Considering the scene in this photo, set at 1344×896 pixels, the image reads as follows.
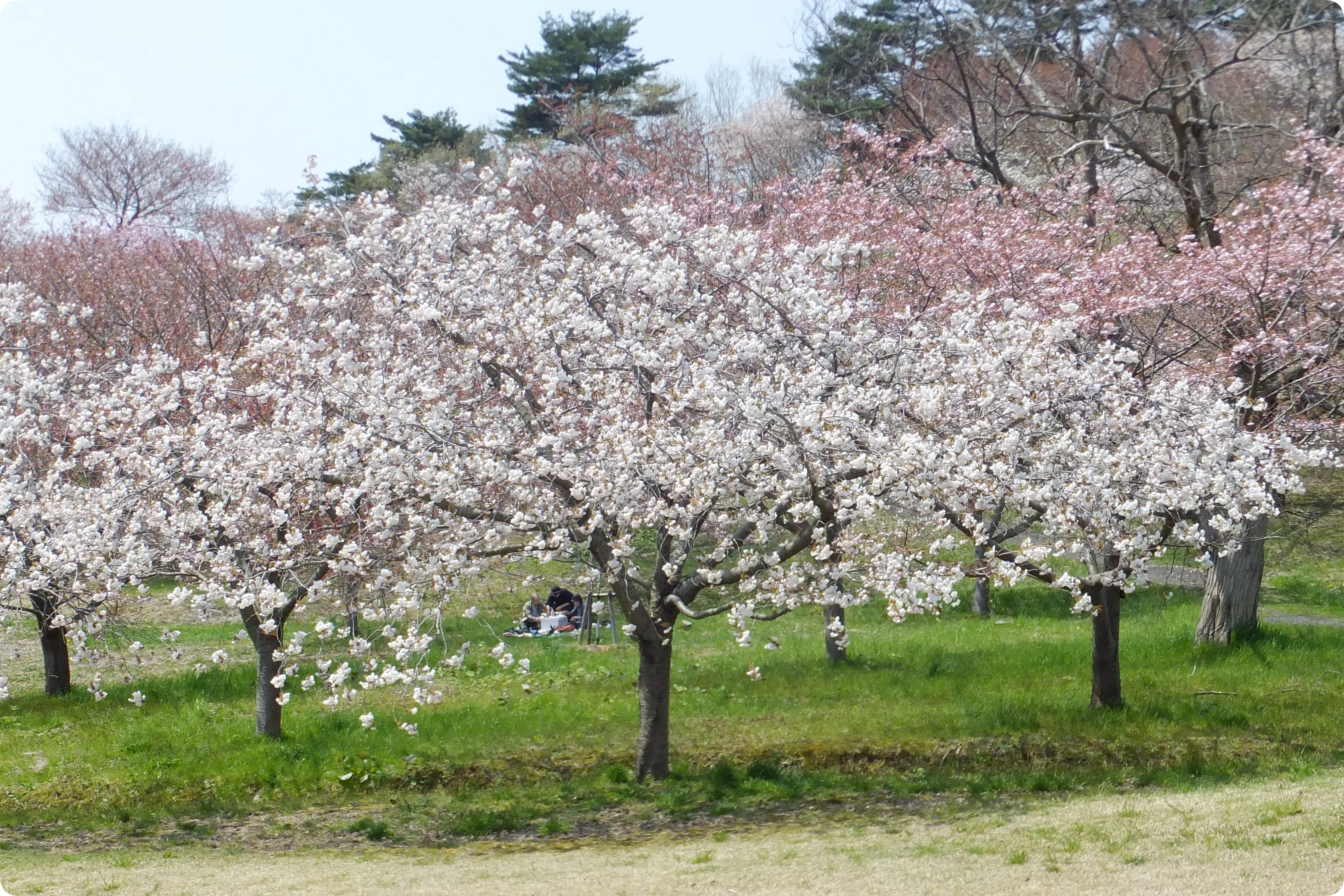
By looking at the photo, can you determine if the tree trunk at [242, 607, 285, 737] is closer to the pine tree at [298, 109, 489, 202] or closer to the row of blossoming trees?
the row of blossoming trees

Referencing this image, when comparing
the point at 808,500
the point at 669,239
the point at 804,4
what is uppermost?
the point at 804,4

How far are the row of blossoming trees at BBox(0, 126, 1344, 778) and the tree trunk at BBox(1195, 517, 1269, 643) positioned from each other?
9.38 ft

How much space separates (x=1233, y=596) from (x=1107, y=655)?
11.6 feet

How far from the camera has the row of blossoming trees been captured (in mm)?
9102

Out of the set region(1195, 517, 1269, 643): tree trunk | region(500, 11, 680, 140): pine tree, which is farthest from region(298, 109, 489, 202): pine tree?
region(1195, 517, 1269, 643): tree trunk

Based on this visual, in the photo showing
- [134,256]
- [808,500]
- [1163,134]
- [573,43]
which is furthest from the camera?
[573,43]

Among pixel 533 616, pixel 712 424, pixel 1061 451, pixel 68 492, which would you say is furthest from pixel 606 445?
pixel 533 616

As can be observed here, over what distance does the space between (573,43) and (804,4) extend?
485 inches

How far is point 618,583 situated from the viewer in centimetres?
1006

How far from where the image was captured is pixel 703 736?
12664 millimetres

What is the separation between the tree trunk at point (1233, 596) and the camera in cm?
1477

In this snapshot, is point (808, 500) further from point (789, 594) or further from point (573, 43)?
point (573, 43)

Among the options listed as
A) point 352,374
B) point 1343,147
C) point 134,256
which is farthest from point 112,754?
point 134,256

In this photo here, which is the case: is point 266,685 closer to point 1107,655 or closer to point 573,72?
point 1107,655
